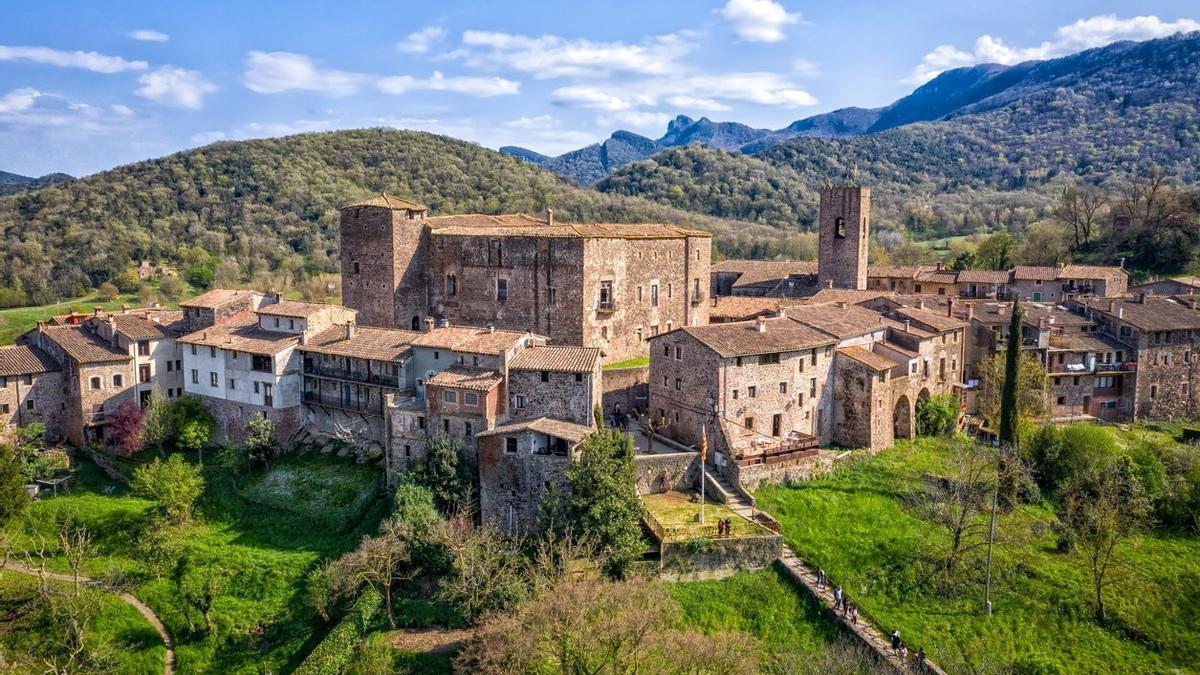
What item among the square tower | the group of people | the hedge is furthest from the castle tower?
the square tower

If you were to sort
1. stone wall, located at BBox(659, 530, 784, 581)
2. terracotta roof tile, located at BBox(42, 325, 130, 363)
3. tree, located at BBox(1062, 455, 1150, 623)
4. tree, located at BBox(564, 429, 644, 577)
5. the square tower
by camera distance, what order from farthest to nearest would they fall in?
the square tower → terracotta roof tile, located at BBox(42, 325, 130, 363) → tree, located at BBox(1062, 455, 1150, 623) → stone wall, located at BBox(659, 530, 784, 581) → tree, located at BBox(564, 429, 644, 577)

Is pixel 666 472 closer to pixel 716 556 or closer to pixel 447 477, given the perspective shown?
pixel 716 556

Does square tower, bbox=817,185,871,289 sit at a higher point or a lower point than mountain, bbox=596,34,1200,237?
lower

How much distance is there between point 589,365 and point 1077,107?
17146cm

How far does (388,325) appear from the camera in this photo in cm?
5059

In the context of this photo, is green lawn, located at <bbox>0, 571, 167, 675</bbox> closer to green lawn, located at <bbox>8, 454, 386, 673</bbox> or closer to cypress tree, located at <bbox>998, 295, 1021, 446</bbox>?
green lawn, located at <bbox>8, 454, 386, 673</bbox>

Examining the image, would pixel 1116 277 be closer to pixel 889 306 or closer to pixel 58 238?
pixel 889 306

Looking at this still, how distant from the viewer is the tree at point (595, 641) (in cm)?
2516

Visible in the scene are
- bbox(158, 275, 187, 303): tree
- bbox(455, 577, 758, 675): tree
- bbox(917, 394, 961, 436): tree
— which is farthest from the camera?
bbox(158, 275, 187, 303): tree

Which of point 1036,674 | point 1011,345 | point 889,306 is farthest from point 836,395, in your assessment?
point 1036,674

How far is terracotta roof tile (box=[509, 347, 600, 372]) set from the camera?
35344mm

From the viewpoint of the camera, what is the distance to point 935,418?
44.6 metres

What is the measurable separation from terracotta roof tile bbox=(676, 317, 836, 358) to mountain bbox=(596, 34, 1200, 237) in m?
80.1

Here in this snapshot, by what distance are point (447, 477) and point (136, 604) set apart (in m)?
14.6
